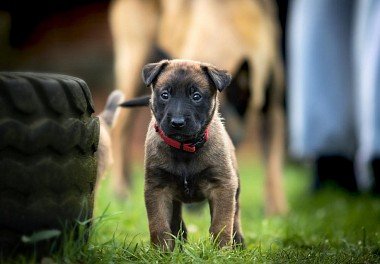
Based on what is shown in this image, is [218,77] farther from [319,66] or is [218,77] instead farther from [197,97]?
[319,66]

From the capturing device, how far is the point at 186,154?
137 inches

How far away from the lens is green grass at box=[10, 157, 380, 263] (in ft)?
10.5

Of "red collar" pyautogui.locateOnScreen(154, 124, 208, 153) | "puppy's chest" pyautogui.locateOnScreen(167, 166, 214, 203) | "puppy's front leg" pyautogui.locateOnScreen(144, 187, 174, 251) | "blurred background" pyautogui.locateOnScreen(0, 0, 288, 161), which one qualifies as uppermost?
"red collar" pyautogui.locateOnScreen(154, 124, 208, 153)

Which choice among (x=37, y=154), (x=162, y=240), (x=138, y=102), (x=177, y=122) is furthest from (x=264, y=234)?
(x=37, y=154)

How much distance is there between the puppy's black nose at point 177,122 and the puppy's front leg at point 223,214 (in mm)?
330

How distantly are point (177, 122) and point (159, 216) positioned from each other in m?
0.39

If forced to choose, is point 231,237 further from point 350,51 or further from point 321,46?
point 350,51

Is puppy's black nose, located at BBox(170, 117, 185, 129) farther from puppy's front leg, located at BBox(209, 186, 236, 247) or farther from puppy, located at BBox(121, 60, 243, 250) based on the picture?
puppy's front leg, located at BBox(209, 186, 236, 247)

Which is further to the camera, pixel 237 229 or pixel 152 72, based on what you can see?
pixel 237 229

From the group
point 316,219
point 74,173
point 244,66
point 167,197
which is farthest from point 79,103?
point 244,66

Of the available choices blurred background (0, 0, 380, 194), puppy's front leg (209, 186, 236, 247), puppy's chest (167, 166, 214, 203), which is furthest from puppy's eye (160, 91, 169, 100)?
blurred background (0, 0, 380, 194)

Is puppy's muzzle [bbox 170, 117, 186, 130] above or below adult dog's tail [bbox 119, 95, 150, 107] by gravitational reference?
above

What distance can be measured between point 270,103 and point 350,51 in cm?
172

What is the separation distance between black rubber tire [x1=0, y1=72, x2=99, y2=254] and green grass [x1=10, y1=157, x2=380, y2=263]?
17 cm
